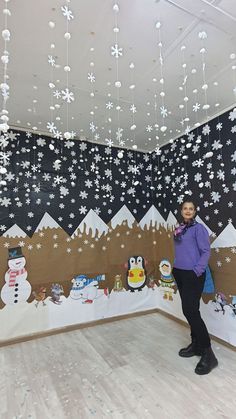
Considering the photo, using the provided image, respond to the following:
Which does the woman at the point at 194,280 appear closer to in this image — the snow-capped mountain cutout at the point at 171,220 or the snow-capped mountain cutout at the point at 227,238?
the snow-capped mountain cutout at the point at 227,238

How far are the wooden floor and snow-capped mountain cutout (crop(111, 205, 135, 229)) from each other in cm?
133

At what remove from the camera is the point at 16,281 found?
8.54ft

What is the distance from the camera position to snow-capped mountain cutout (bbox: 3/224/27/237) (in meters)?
2.60

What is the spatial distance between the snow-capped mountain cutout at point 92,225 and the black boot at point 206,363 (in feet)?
5.59

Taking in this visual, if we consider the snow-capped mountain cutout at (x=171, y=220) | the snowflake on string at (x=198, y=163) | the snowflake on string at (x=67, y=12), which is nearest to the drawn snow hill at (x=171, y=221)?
the snow-capped mountain cutout at (x=171, y=220)

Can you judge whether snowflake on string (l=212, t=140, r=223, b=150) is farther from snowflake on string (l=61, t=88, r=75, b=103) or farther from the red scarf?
the red scarf

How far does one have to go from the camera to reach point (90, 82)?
75.4 inches

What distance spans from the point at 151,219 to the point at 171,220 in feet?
1.22

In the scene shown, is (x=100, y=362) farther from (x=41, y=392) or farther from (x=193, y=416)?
(x=193, y=416)

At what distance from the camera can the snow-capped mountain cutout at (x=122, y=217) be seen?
126 inches

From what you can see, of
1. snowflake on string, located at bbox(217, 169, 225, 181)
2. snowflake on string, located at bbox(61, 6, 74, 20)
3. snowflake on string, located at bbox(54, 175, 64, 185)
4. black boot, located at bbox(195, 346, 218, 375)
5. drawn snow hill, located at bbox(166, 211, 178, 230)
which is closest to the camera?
snowflake on string, located at bbox(61, 6, 74, 20)

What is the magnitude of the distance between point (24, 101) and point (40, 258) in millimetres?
1649

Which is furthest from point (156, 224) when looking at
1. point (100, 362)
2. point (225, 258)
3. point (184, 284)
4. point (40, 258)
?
point (100, 362)

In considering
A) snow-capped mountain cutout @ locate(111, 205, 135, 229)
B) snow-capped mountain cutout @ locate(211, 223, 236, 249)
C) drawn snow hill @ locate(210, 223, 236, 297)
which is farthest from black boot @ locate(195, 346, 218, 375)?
snow-capped mountain cutout @ locate(111, 205, 135, 229)
